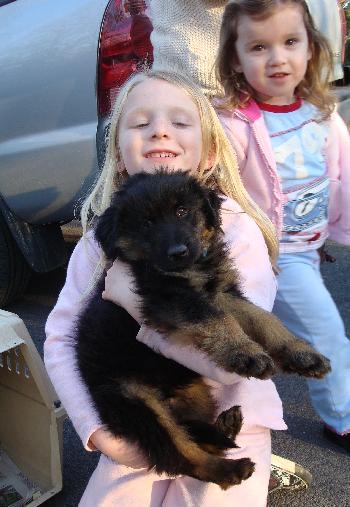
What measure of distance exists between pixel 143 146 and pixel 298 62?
1.14 metres

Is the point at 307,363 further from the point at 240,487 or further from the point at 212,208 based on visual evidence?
the point at 212,208

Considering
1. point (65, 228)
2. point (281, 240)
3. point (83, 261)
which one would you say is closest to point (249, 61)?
point (281, 240)

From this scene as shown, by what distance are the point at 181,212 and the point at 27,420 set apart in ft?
4.96

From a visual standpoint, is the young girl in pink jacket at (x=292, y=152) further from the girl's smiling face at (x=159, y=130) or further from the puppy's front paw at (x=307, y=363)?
the puppy's front paw at (x=307, y=363)

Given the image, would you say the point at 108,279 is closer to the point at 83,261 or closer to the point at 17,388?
the point at 83,261

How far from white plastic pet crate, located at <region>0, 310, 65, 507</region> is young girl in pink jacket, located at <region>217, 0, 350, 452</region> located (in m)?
1.21

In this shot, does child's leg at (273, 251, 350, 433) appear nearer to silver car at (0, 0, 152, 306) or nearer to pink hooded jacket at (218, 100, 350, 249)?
pink hooded jacket at (218, 100, 350, 249)

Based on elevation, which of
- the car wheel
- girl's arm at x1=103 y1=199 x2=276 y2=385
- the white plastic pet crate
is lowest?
the car wheel

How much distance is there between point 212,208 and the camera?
2285 millimetres

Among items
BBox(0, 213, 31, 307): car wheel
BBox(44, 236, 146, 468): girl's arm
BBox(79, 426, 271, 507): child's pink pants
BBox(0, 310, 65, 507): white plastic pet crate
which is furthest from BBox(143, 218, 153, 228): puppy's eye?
BBox(0, 213, 31, 307): car wheel

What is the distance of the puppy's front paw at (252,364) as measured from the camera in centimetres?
194

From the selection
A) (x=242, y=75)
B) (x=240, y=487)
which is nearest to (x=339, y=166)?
(x=242, y=75)

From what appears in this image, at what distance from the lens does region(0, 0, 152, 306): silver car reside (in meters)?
4.10

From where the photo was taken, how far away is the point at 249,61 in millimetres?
3254
